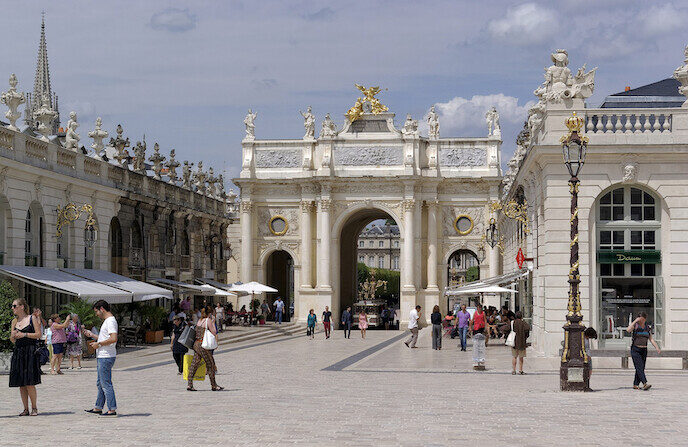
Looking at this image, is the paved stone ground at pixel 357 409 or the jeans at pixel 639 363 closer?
the paved stone ground at pixel 357 409

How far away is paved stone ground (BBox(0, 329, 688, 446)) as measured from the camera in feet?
41.8

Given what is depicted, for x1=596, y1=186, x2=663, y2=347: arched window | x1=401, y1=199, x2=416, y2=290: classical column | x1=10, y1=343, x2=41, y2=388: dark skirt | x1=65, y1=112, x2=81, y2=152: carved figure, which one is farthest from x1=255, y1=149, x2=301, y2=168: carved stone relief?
x1=10, y1=343, x2=41, y2=388: dark skirt

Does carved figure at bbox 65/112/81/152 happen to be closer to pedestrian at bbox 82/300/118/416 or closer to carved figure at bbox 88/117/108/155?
carved figure at bbox 88/117/108/155

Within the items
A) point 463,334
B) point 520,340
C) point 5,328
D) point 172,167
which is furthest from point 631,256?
point 172,167

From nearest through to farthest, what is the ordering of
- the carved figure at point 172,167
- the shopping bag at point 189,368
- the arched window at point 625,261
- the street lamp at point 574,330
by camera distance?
the street lamp at point 574,330
the shopping bag at point 189,368
the arched window at point 625,261
the carved figure at point 172,167

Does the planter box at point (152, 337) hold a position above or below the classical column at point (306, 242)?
below

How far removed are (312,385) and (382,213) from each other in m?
44.2

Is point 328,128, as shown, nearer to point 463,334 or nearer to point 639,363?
point 463,334

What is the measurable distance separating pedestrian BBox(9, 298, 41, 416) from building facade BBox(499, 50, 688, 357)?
46.5 ft

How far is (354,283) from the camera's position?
2758 inches

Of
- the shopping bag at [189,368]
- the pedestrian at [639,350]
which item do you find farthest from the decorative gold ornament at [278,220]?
the pedestrian at [639,350]

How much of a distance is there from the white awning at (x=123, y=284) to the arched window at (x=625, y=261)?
14.8m

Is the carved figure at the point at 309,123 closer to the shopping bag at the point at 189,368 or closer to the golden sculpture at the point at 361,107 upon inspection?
the golden sculpture at the point at 361,107

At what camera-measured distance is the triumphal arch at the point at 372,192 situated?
59500 millimetres
